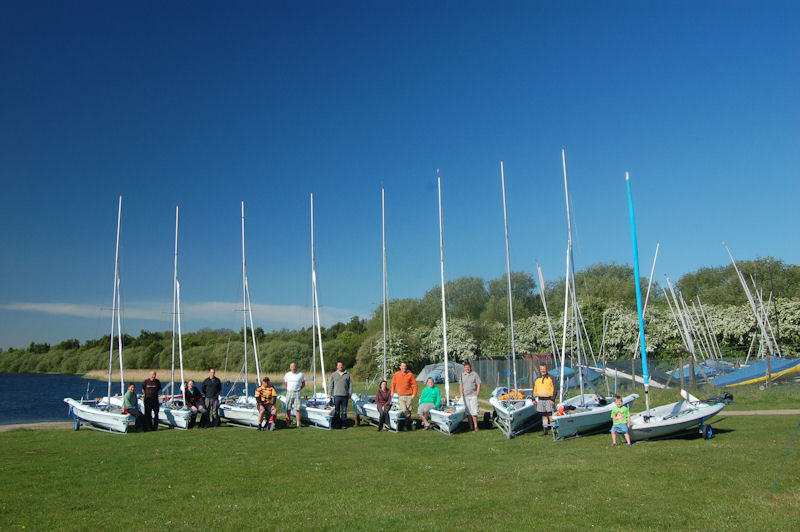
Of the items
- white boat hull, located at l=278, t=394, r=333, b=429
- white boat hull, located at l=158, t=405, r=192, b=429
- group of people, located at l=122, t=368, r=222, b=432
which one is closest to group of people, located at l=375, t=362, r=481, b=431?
white boat hull, located at l=278, t=394, r=333, b=429

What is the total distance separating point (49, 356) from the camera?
323ft

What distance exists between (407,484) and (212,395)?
11.5 meters

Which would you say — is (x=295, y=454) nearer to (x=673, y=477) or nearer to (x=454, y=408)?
(x=454, y=408)

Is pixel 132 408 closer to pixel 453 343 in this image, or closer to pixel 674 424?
pixel 674 424

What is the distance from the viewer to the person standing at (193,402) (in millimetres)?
18625

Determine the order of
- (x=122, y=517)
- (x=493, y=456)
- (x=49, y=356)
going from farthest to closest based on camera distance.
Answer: (x=49, y=356), (x=493, y=456), (x=122, y=517)

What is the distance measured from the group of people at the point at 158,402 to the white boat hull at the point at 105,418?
372 millimetres

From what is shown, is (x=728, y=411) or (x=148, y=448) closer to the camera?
(x=148, y=448)

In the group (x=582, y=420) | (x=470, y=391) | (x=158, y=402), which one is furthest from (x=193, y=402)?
(x=582, y=420)

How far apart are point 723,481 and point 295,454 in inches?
334

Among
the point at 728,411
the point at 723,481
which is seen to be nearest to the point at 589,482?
the point at 723,481

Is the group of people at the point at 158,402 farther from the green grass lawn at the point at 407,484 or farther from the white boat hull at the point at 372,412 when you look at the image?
the white boat hull at the point at 372,412

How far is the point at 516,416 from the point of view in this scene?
15.2 m

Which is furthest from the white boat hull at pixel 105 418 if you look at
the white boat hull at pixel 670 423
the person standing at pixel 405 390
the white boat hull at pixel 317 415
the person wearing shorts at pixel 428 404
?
the white boat hull at pixel 670 423
